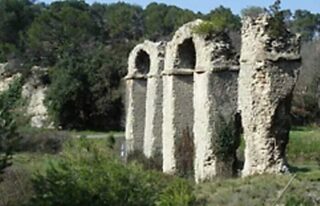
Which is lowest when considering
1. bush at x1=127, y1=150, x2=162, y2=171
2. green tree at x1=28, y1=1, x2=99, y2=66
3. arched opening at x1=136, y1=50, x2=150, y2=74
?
bush at x1=127, y1=150, x2=162, y2=171

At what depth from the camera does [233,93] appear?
22.2 meters

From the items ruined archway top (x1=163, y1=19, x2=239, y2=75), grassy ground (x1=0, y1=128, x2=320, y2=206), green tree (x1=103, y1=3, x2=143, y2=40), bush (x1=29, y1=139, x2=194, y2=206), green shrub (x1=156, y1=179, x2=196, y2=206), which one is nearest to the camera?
green shrub (x1=156, y1=179, x2=196, y2=206)

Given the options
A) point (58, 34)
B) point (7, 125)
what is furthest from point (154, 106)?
point (58, 34)

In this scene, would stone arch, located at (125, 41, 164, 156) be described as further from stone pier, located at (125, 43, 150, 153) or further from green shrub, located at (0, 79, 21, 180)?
green shrub, located at (0, 79, 21, 180)

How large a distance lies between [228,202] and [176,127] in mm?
10007

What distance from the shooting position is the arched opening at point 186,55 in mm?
25078

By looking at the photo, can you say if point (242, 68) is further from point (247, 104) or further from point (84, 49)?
point (84, 49)

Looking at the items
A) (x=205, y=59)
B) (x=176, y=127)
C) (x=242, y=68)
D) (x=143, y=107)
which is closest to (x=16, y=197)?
(x=242, y=68)

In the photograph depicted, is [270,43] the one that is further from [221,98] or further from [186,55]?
[186,55]

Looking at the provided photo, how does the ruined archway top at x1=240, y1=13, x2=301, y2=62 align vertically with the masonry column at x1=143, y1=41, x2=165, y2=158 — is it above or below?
above

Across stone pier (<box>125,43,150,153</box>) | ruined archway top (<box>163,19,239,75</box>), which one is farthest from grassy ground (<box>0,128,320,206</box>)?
stone pier (<box>125,43,150,153</box>)

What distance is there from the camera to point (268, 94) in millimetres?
18141

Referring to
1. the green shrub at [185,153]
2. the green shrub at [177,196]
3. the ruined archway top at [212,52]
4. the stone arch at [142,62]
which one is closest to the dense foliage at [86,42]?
the ruined archway top at [212,52]

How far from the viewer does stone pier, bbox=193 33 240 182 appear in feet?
70.7
